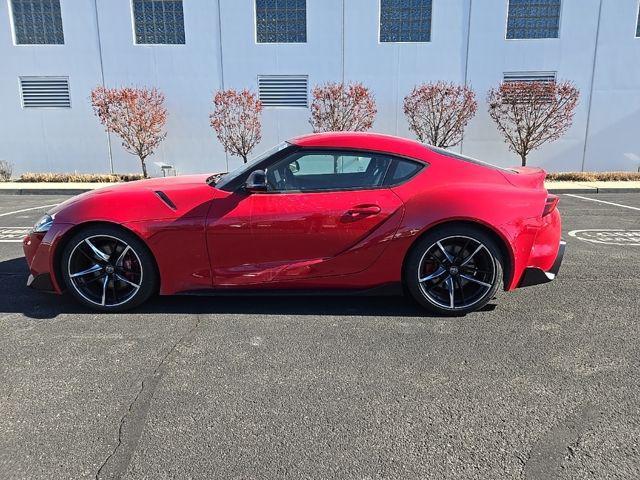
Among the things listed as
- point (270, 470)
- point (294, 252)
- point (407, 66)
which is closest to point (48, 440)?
point (270, 470)

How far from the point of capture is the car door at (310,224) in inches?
138

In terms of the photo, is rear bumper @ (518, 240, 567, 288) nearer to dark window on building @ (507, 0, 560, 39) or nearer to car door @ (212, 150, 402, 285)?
car door @ (212, 150, 402, 285)

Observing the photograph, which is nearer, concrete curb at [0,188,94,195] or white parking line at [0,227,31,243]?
white parking line at [0,227,31,243]

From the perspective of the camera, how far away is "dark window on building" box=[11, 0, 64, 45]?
16000 mm

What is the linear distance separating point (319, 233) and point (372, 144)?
883mm

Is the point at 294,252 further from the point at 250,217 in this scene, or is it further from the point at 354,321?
the point at 354,321

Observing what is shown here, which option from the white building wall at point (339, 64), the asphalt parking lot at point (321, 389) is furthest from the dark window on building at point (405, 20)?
the asphalt parking lot at point (321, 389)

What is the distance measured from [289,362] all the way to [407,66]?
1500 cm

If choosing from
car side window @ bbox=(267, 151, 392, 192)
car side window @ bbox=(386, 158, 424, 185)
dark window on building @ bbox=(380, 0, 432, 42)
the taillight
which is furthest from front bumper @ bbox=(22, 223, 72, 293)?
dark window on building @ bbox=(380, 0, 432, 42)

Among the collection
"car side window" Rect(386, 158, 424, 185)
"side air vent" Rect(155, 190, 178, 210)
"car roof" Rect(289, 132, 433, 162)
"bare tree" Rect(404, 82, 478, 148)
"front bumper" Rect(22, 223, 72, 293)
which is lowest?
"front bumper" Rect(22, 223, 72, 293)

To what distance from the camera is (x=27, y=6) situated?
16031mm

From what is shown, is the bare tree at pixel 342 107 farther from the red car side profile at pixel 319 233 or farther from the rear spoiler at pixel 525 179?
the red car side profile at pixel 319 233

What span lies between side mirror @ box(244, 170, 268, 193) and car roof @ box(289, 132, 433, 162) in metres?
0.46

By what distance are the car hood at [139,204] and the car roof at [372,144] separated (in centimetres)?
92
